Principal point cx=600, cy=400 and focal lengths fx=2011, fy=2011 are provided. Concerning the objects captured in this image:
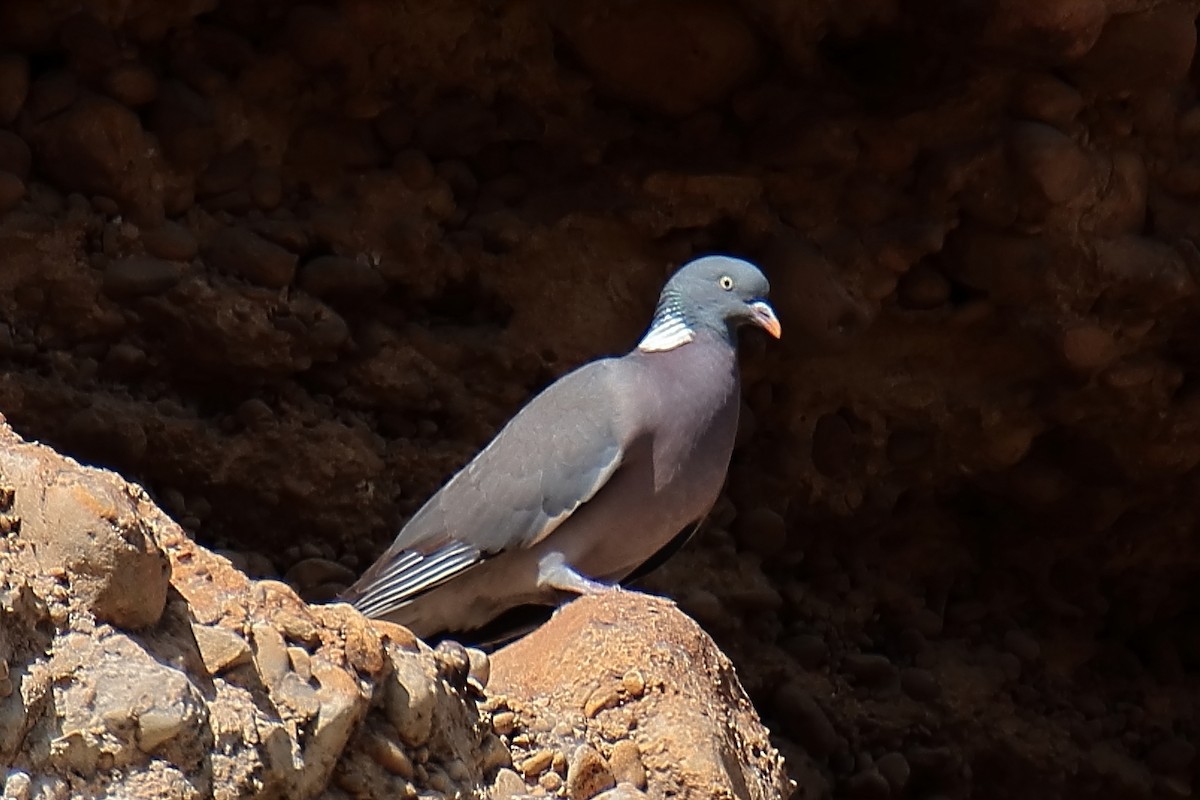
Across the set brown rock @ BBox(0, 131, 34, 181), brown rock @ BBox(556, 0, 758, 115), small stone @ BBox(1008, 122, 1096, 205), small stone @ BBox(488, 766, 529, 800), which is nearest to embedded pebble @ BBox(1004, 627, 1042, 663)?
small stone @ BBox(1008, 122, 1096, 205)

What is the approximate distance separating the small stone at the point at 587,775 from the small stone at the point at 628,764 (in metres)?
0.02

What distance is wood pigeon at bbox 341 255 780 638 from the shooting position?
4.55 m

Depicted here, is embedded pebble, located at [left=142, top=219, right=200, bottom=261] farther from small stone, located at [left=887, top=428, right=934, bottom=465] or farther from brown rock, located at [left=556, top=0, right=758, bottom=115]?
small stone, located at [left=887, top=428, right=934, bottom=465]

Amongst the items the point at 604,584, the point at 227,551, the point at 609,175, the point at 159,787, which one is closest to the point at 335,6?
the point at 609,175

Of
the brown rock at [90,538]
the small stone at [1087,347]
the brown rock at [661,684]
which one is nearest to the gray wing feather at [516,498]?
the brown rock at [661,684]

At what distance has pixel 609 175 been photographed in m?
5.83

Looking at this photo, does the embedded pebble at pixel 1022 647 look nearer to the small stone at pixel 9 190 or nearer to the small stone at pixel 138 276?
the small stone at pixel 138 276

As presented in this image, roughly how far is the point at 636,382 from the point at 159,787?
2324mm

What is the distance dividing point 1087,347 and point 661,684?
2.84 metres

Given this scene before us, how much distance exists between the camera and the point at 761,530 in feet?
20.1

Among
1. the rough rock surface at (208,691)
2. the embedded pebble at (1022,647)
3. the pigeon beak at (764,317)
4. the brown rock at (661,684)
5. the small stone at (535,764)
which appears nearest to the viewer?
the rough rock surface at (208,691)

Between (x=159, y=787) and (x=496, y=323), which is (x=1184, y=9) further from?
(x=159, y=787)

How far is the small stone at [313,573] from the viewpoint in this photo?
18.0 feet

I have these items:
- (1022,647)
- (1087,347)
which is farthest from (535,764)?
(1022,647)
